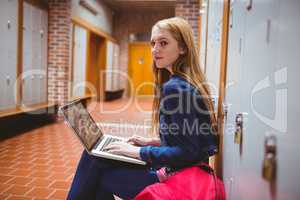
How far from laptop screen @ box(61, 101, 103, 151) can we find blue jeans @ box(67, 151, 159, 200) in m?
0.08

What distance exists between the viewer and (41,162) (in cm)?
343

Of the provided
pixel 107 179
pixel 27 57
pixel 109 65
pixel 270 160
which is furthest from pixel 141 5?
pixel 270 160

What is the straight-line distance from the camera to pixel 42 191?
262 cm

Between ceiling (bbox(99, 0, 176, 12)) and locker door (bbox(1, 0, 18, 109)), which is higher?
ceiling (bbox(99, 0, 176, 12))

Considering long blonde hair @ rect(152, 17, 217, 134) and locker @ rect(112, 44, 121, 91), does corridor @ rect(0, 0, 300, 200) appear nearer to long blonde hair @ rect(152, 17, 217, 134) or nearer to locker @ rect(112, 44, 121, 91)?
long blonde hair @ rect(152, 17, 217, 134)

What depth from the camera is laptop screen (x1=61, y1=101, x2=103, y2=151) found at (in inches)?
55.5

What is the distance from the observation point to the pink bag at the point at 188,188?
1157 millimetres

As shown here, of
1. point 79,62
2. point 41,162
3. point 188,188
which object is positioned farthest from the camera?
point 79,62

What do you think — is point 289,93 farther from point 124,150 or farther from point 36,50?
point 36,50

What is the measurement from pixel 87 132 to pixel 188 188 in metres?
0.60

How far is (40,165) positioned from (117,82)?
8.45 meters

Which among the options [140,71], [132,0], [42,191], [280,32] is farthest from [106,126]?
[140,71]

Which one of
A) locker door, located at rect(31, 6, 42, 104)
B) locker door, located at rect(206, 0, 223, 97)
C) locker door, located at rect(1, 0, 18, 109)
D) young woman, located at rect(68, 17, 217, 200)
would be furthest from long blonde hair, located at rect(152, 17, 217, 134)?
locker door, located at rect(31, 6, 42, 104)

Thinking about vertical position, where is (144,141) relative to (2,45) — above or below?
below
